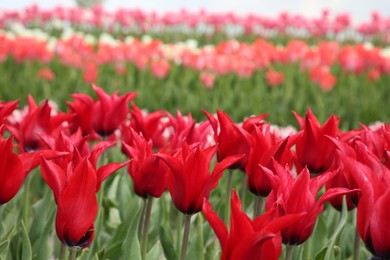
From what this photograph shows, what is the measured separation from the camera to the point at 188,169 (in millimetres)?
1552

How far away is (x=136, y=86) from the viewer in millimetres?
6773

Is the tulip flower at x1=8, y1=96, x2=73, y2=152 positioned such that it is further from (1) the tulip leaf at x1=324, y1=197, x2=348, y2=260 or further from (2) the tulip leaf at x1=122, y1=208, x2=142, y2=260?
(1) the tulip leaf at x1=324, y1=197, x2=348, y2=260

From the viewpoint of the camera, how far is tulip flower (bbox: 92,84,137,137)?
242 cm

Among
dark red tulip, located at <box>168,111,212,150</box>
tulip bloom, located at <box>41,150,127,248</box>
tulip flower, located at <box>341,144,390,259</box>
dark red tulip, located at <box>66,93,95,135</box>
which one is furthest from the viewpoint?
dark red tulip, located at <box>66,93,95,135</box>

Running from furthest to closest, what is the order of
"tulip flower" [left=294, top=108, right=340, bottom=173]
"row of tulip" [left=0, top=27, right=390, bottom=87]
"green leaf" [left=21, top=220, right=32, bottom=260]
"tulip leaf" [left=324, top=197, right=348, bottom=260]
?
1. "row of tulip" [left=0, top=27, right=390, bottom=87]
2. "tulip flower" [left=294, top=108, right=340, bottom=173]
3. "green leaf" [left=21, top=220, right=32, bottom=260]
4. "tulip leaf" [left=324, top=197, right=348, bottom=260]

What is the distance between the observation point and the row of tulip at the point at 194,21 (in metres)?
15.1

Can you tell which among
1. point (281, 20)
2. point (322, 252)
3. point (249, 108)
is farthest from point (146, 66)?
point (281, 20)

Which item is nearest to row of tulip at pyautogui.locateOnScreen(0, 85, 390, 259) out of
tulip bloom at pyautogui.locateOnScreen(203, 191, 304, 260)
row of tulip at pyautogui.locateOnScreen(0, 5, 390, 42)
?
tulip bloom at pyautogui.locateOnScreen(203, 191, 304, 260)

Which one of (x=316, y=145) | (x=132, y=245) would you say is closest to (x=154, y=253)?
(x=132, y=245)

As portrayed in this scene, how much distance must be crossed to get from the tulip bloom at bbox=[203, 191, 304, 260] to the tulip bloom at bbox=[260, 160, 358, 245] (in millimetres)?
106

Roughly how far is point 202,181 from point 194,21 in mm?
13826

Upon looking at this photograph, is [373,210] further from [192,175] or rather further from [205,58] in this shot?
[205,58]

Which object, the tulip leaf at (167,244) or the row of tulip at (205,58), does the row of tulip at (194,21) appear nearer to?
the row of tulip at (205,58)

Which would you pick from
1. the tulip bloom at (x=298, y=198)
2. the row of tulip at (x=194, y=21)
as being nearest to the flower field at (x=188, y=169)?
the tulip bloom at (x=298, y=198)
